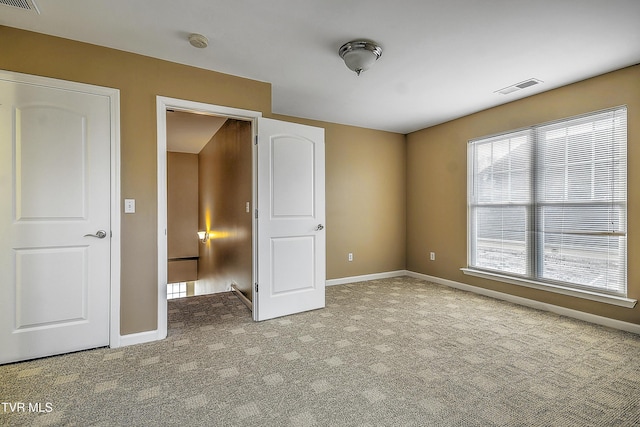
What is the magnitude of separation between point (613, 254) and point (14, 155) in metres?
5.43

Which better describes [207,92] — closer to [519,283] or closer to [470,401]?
[470,401]

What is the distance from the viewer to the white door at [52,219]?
7.80 ft

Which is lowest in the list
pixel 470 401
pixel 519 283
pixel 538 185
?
pixel 470 401

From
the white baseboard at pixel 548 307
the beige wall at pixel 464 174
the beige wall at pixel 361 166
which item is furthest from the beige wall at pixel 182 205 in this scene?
the white baseboard at pixel 548 307

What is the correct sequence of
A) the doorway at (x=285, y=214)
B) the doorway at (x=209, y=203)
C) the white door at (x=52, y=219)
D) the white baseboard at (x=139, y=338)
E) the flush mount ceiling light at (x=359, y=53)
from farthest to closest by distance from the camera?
the doorway at (x=209, y=203) → the doorway at (x=285, y=214) → the white baseboard at (x=139, y=338) → the flush mount ceiling light at (x=359, y=53) → the white door at (x=52, y=219)

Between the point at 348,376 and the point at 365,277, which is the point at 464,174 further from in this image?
the point at 348,376

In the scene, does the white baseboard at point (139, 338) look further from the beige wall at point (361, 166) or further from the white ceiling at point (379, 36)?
the white ceiling at point (379, 36)

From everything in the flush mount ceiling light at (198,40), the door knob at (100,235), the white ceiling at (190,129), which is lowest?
the door knob at (100,235)

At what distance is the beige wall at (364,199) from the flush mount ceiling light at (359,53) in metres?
2.04

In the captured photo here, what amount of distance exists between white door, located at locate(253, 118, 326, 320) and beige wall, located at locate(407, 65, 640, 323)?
2295mm

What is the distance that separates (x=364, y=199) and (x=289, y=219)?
2.12m

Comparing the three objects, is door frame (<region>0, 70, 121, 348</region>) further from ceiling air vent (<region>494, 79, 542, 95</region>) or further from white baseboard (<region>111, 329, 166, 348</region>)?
ceiling air vent (<region>494, 79, 542, 95</region>)

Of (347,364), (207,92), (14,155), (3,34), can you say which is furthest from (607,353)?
(3,34)

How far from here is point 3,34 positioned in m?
2.37
